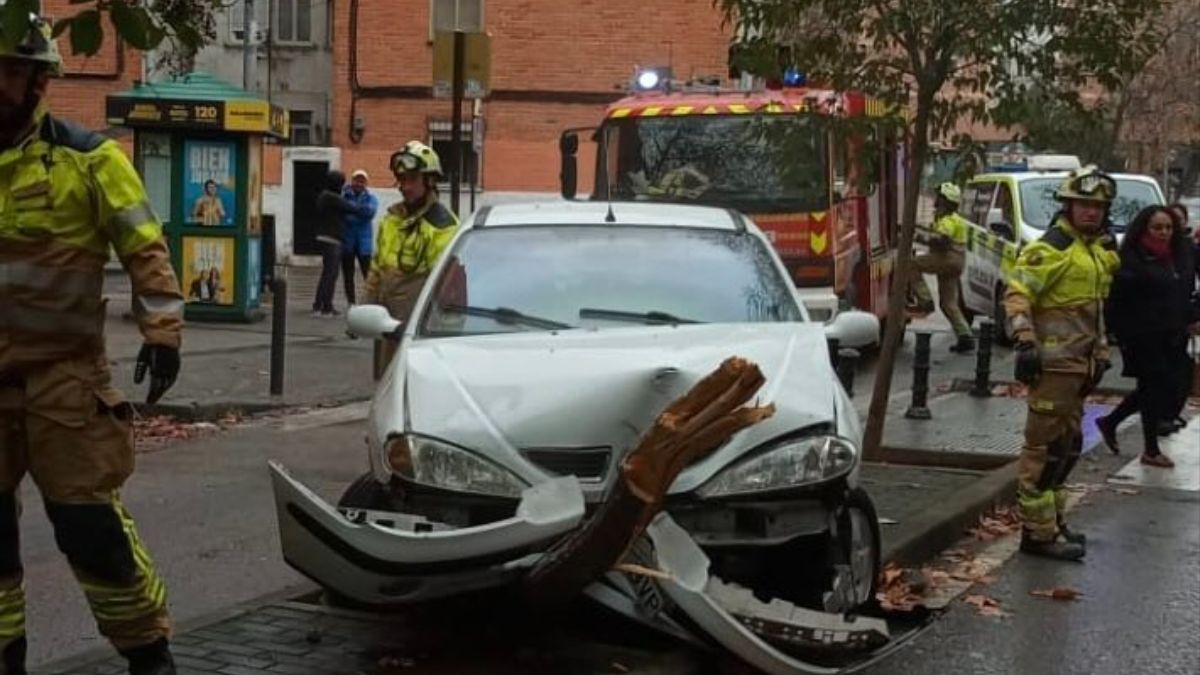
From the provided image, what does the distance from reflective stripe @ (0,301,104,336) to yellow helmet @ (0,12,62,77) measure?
67 cm

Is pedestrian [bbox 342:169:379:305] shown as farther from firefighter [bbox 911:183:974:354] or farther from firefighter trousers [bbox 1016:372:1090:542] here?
firefighter trousers [bbox 1016:372:1090:542]

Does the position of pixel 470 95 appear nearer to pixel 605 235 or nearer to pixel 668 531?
pixel 605 235

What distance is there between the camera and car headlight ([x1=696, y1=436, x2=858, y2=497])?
512 centimetres

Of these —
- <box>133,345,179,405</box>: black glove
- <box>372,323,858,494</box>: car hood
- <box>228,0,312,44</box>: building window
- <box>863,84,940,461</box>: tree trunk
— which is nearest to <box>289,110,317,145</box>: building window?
<box>228,0,312,44</box>: building window

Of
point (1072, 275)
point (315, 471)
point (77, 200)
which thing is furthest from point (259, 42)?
point (77, 200)

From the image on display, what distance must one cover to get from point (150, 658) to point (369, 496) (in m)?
1.19

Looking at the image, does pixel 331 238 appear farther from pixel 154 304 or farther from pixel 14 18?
pixel 14 18

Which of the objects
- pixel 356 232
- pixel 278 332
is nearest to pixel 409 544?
pixel 278 332

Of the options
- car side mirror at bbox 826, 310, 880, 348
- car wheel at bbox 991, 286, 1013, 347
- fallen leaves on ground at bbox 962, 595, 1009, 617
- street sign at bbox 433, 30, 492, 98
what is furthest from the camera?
car wheel at bbox 991, 286, 1013, 347

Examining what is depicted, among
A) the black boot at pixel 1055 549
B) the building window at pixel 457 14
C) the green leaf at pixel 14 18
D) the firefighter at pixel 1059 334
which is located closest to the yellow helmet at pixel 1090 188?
the firefighter at pixel 1059 334

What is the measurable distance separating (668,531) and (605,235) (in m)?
2.15

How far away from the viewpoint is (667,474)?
15.1ft

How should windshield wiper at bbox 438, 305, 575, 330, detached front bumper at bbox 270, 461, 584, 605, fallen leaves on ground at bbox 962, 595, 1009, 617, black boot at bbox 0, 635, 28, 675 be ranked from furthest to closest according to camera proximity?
fallen leaves on ground at bbox 962, 595, 1009, 617, windshield wiper at bbox 438, 305, 575, 330, detached front bumper at bbox 270, 461, 584, 605, black boot at bbox 0, 635, 28, 675

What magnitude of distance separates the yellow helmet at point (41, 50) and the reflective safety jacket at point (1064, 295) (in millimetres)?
4662
